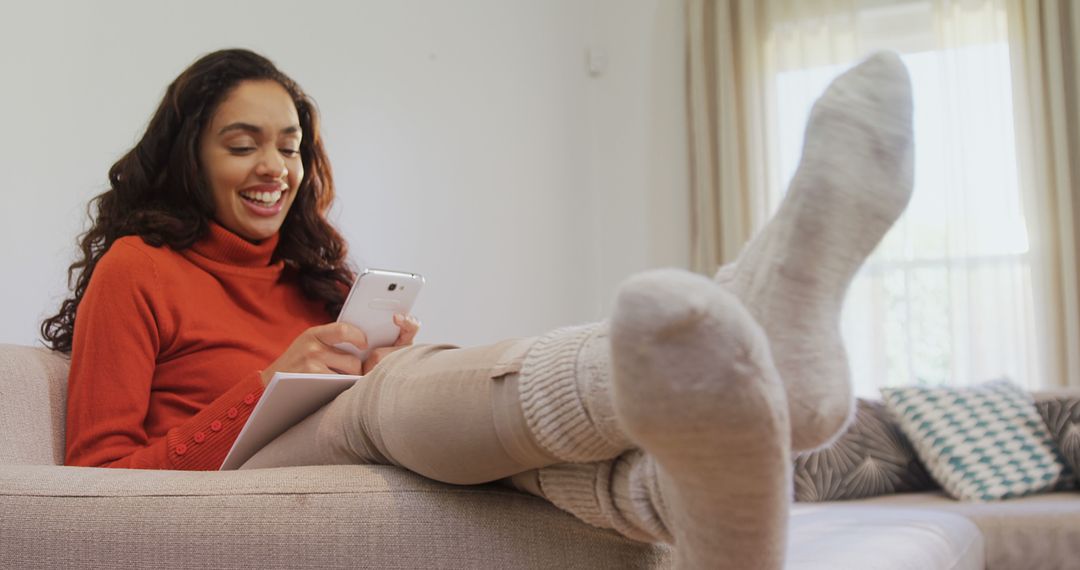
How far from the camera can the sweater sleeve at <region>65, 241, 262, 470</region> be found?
1.35 m

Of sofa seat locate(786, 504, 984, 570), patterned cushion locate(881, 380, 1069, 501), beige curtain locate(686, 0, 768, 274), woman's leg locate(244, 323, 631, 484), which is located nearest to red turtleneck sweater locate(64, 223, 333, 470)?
woman's leg locate(244, 323, 631, 484)

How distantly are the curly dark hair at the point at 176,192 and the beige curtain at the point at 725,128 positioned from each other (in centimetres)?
288

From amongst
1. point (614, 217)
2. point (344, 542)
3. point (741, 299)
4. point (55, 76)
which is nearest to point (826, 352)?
point (741, 299)

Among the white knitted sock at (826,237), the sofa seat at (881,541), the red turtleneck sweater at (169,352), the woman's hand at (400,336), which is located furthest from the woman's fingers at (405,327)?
the white knitted sock at (826,237)

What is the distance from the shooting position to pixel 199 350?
5.19 feet

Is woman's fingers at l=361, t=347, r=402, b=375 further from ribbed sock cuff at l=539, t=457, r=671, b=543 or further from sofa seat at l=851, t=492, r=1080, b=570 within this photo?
sofa seat at l=851, t=492, r=1080, b=570

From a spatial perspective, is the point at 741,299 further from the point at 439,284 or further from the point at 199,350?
the point at 439,284

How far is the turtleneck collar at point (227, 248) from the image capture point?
172 cm

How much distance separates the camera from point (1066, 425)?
2.94m

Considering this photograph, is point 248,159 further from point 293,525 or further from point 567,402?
point 567,402

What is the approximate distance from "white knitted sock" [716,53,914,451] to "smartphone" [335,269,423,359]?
772 mm

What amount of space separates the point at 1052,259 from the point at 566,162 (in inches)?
77.2

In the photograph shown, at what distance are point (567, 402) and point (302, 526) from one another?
313mm

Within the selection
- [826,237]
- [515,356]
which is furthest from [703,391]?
[515,356]
